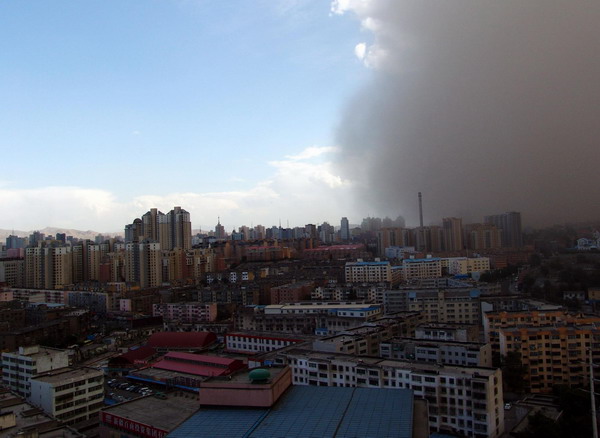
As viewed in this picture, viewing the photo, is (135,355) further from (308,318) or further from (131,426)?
(131,426)

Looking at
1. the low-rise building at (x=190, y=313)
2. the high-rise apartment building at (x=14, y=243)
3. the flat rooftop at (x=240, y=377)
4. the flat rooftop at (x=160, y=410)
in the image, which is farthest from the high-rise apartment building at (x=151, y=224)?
the flat rooftop at (x=240, y=377)

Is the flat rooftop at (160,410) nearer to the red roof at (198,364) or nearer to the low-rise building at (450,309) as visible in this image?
the red roof at (198,364)

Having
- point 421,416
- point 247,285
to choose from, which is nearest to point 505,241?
point 247,285

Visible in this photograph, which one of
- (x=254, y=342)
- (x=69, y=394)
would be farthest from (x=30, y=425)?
(x=254, y=342)

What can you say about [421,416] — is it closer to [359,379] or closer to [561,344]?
[359,379]

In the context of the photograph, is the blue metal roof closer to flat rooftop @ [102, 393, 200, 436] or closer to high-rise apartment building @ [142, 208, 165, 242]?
flat rooftop @ [102, 393, 200, 436]
